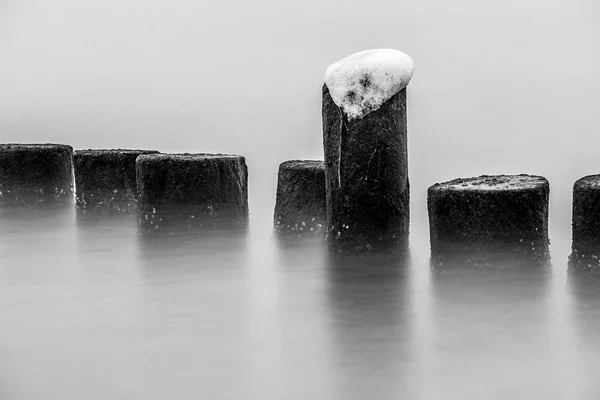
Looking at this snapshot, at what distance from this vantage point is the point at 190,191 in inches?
306

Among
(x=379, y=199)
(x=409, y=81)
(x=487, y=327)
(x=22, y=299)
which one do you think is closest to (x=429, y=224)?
(x=379, y=199)

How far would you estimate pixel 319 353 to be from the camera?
15.5 ft

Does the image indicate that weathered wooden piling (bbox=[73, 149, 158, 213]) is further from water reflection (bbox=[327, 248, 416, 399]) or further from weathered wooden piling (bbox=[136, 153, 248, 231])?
water reflection (bbox=[327, 248, 416, 399])

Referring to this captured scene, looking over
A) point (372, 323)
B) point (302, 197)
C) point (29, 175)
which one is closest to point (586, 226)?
point (372, 323)

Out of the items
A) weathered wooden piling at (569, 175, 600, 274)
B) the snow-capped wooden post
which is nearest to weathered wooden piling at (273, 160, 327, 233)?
the snow-capped wooden post

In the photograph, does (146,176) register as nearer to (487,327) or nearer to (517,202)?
(517,202)

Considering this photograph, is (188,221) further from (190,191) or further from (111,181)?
(111,181)

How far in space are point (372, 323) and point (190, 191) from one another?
2866 millimetres

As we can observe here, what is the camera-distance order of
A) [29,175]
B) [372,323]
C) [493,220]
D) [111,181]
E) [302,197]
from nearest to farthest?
[372,323] < [493,220] < [302,197] < [111,181] < [29,175]

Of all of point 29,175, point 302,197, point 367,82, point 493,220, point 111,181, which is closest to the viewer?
point 493,220

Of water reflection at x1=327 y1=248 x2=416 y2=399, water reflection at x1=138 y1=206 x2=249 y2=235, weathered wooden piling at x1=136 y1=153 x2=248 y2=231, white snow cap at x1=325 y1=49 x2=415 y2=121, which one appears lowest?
water reflection at x1=327 y1=248 x2=416 y2=399

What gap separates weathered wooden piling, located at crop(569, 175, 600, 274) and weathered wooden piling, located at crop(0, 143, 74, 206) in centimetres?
466

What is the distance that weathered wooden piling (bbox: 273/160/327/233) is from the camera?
7.43m

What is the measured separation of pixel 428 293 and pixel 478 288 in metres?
0.27
